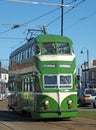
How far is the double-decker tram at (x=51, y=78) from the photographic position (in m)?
25.6

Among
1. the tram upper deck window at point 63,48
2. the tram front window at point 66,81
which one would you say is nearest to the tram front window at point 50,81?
the tram front window at point 66,81

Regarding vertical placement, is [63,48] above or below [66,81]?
above

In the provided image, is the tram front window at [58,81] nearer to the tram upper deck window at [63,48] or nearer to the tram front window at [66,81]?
the tram front window at [66,81]

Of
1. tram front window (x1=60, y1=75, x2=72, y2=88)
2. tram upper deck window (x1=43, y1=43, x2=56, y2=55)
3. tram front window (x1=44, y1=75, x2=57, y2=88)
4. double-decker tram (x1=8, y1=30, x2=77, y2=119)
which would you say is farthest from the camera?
tram upper deck window (x1=43, y1=43, x2=56, y2=55)

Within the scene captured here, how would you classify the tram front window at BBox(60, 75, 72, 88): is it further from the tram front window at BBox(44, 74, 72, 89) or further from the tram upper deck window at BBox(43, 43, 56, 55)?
the tram upper deck window at BBox(43, 43, 56, 55)

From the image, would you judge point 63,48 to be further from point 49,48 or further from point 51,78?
point 51,78

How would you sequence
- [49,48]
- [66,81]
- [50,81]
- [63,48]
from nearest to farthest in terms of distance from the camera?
[50,81] < [66,81] < [49,48] < [63,48]

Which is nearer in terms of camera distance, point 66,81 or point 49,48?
point 66,81

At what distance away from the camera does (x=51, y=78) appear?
85.4 ft

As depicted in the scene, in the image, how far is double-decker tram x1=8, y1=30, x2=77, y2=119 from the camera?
84.0ft


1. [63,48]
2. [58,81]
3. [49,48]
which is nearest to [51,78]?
[58,81]

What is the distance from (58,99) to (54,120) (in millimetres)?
2416

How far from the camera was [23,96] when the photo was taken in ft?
99.0

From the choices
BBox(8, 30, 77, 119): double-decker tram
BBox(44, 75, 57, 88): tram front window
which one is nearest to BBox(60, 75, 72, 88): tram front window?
BBox(8, 30, 77, 119): double-decker tram
